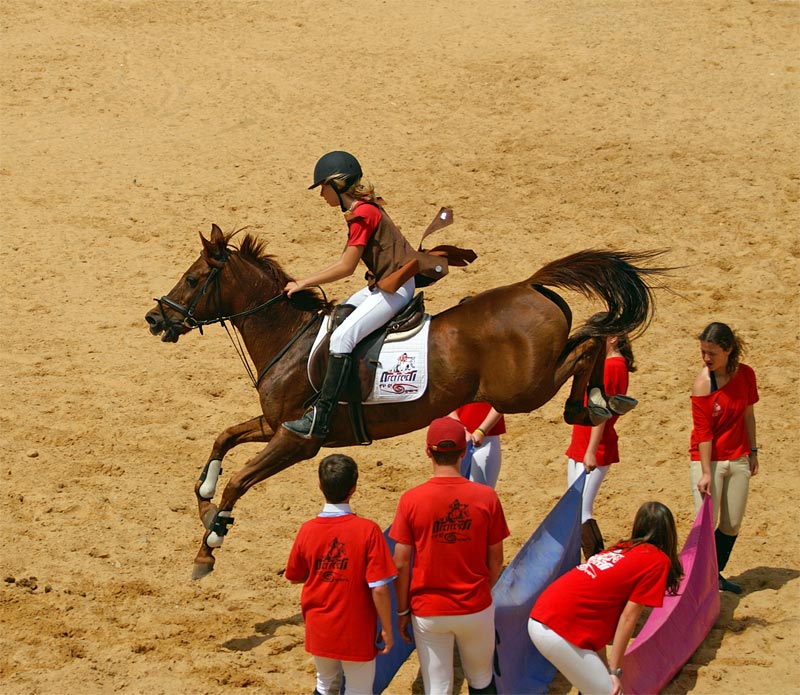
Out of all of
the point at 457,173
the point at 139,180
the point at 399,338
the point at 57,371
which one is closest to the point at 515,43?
the point at 457,173

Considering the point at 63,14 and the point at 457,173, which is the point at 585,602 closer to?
the point at 457,173

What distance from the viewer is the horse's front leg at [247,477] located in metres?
8.66

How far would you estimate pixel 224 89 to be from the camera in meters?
18.9

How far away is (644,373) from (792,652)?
5193mm

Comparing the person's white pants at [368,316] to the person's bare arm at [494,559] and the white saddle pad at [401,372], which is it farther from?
the person's bare arm at [494,559]

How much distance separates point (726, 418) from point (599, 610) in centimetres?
267

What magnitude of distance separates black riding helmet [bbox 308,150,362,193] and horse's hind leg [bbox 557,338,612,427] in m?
2.17

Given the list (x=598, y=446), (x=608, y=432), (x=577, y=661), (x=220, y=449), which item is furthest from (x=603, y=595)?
(x=220, y=449)

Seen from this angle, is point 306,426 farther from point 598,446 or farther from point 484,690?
point 484,690

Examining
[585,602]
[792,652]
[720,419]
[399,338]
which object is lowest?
[792,652]

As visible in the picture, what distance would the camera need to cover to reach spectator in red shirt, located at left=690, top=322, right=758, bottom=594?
8586 mm

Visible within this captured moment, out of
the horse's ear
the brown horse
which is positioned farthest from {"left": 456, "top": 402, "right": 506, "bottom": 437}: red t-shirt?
the horse's ear

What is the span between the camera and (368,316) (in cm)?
866

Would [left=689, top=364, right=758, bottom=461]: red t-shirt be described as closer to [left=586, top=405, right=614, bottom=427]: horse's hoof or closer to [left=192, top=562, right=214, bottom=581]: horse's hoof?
[left=586, top=405, right=614, bottom=427]: horse's hoof
